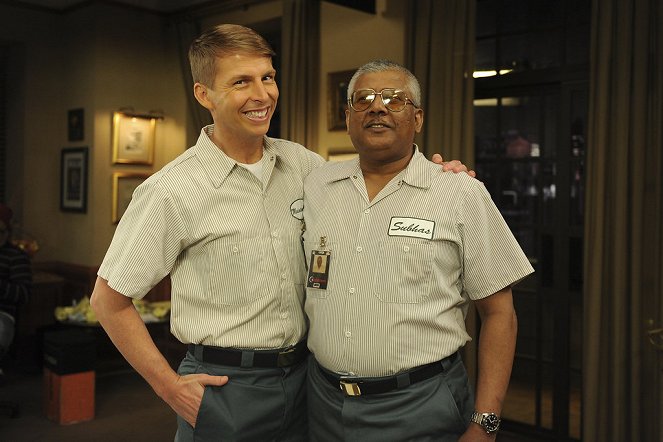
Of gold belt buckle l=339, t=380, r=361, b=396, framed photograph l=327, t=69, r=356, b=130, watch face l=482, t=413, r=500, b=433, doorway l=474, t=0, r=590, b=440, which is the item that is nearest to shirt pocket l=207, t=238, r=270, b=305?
gold belt buckle l=339, t=380, r=361, b=396

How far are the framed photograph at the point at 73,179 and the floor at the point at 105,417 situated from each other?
1.92 m

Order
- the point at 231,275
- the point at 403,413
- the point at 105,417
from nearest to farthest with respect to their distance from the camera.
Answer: the point at 403,413, the point at 231,275, the point at 105,417

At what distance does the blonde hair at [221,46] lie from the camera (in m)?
1.95

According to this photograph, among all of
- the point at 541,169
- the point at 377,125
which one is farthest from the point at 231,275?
the point at 541,169

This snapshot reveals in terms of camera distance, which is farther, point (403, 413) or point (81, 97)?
point (81, 97)

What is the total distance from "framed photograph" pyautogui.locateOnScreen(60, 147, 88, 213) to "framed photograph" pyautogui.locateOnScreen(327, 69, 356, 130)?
9.55ft

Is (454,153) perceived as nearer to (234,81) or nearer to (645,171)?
(645,171)

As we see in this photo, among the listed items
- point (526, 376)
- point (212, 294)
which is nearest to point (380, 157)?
point (212, 294)

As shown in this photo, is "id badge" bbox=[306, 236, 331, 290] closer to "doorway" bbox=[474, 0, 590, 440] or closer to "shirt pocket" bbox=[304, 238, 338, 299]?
"shirt pocket" bbox=[304, 238, 338, 299]

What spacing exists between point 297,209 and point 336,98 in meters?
3.51

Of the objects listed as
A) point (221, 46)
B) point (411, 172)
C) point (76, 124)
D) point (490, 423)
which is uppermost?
point (76, 124)

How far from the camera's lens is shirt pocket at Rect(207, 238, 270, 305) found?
6.50ft

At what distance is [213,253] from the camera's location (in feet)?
6.52

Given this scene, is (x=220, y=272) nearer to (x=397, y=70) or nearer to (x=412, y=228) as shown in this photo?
(x=412, y=228)
